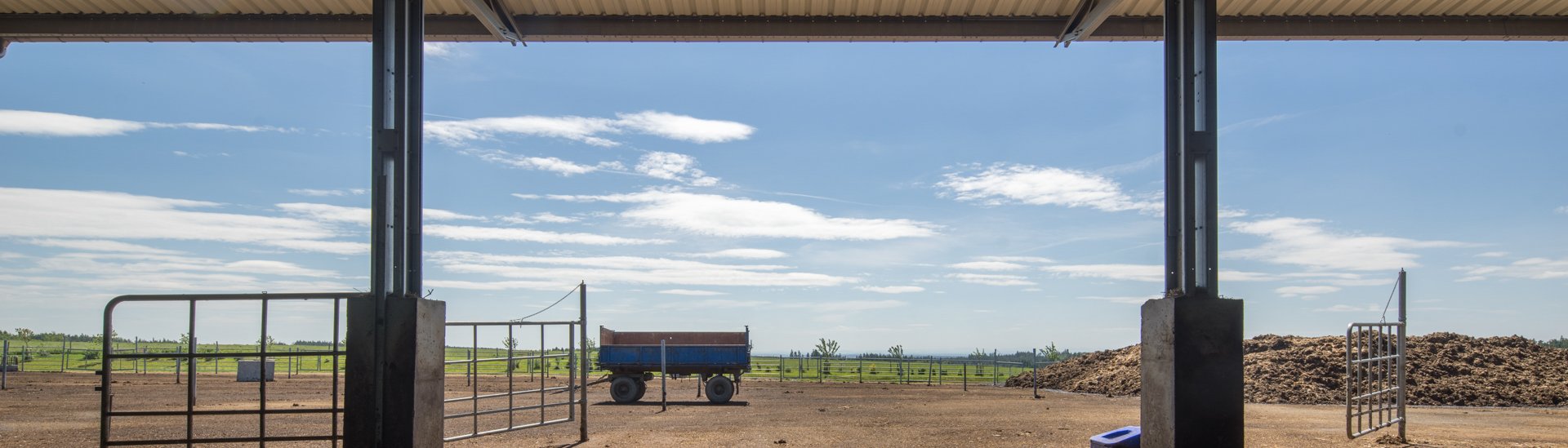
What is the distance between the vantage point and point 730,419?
19.0m

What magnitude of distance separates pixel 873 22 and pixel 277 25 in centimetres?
628

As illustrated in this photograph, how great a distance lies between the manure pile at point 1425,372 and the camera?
26766 millimetres

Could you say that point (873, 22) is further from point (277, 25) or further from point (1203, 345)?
point (277, 25)

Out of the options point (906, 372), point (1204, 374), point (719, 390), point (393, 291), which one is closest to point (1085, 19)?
point (1204, 374)

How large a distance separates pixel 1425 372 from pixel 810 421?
65.4 ft

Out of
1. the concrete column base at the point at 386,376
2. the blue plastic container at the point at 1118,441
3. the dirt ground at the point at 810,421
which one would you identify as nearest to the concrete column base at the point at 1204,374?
the blue plastic container at the point at 1118,441

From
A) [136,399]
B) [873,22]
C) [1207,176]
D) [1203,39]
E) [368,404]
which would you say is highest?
[873,22]

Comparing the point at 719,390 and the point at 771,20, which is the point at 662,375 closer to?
the point at 719,390

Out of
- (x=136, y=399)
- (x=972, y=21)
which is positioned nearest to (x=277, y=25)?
(x=972, y=21)

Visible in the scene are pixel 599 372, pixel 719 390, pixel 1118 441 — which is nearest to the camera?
pixel 1118 441

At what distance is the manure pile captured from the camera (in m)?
26.8

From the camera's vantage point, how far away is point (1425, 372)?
28.7 m

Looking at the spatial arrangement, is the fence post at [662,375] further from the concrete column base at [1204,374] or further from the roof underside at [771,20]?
the concrete column base at [1204,374]

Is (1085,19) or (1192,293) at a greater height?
(1085,19)
